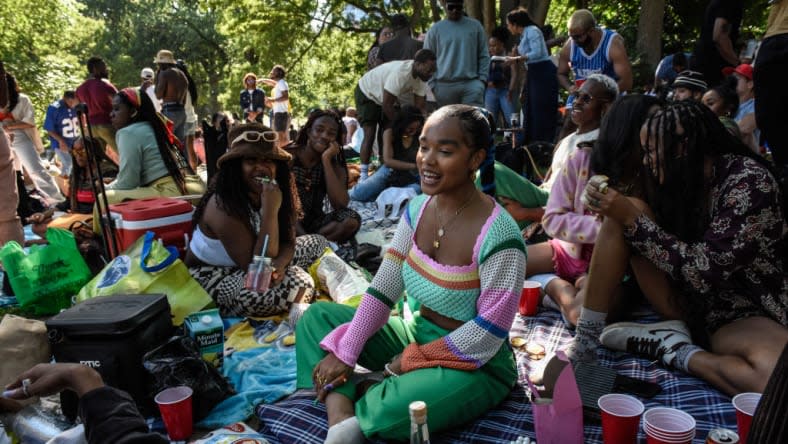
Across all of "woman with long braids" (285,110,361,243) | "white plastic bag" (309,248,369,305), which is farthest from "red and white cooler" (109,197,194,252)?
"woman with long braids" (285,110,361,243)

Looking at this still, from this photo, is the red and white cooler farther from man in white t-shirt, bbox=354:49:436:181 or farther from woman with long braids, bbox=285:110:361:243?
man in white t-shirt, bbox=354:49:436:181

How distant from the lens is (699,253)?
2561 millimetres

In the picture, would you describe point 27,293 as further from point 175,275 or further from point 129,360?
point 129,360

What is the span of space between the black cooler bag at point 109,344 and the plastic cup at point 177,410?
0.22m

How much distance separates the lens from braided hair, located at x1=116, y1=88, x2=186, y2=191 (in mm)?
5469

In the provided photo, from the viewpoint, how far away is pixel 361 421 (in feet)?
7.65

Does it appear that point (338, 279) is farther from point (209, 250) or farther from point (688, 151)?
point (688, 151)

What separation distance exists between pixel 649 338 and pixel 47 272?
13.1 ft

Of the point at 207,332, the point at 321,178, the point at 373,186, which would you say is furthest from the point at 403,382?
the point at 373,186

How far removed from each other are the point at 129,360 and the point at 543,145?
4.65 metres

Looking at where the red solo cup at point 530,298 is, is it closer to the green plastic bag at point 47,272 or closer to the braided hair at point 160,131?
the green plastic bag at point 47,272

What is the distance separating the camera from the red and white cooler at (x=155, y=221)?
13.6 feet

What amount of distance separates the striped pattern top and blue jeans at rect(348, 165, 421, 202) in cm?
436

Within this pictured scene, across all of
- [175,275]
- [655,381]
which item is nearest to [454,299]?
[655,381]
